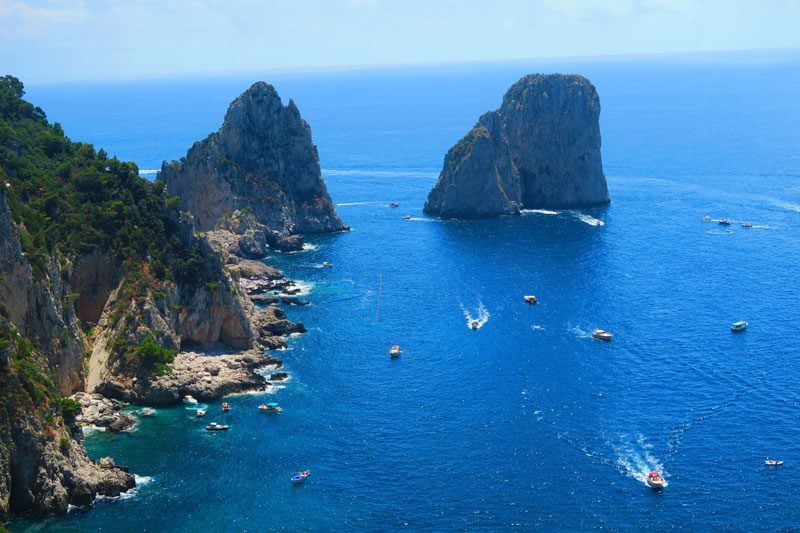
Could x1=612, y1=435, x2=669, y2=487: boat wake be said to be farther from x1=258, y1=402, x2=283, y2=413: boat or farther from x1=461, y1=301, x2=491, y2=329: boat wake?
x1=461, y1=301, x2=491, y2=329: boat wake

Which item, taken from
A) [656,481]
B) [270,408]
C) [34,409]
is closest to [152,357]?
[270,408]

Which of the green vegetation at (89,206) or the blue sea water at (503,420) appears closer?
the blue sea water at (503,420)

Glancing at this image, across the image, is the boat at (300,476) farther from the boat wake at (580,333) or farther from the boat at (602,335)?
the boat at (602,335)

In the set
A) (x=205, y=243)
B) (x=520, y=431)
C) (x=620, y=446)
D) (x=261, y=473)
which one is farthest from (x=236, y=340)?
(x=620, y=446)

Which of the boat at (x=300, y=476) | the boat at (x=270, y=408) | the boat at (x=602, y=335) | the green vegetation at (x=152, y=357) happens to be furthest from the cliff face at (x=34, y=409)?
the boat at (x=602, y=335)

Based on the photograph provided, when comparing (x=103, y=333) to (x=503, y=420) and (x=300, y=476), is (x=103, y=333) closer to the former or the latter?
(x=300, y=476)

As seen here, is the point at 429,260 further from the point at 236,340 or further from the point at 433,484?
the point at 433,484
